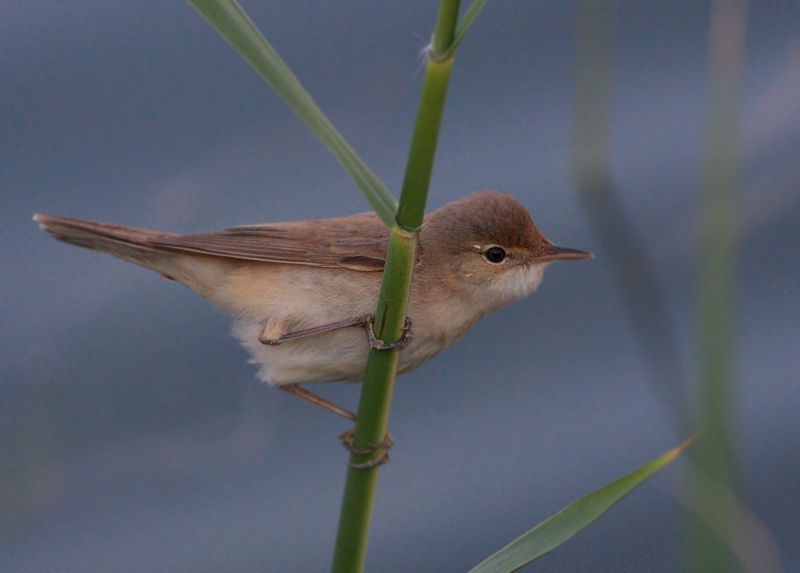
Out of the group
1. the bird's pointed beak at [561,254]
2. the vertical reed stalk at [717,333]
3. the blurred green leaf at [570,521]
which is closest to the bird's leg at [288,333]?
the bird's pointed beak at [561,254]

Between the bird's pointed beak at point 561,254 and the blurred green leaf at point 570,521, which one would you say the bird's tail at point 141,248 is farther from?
the blurred green leaf at point 570,521

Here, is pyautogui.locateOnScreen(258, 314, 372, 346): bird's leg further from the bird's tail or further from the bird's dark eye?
the bird's dark eye

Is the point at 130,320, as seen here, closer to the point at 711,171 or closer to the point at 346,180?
the point at 346,180

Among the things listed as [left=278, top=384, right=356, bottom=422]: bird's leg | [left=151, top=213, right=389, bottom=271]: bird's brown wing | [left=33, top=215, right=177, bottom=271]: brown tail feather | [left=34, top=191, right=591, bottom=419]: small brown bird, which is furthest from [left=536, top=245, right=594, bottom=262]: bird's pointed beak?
[left=33, top=215, right=177, bottom=271]: brown tail feather

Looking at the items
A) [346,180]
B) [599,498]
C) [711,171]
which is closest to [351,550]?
[599,498]

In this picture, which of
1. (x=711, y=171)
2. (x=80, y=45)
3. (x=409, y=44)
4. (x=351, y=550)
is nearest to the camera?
(x=711, y=171)

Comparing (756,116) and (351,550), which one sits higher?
(756,116)
